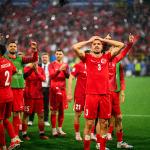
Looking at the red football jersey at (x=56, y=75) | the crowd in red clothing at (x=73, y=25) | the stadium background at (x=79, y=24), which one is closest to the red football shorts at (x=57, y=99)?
the red football jersey at (x=56, y=75)

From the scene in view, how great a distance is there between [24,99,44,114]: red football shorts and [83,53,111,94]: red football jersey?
2550mm

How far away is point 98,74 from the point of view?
8.11 m

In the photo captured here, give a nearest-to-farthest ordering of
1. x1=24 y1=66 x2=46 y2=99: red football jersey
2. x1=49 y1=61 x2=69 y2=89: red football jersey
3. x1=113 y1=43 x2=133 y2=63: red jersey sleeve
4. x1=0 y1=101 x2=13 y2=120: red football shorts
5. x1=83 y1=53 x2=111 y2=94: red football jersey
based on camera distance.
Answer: x1=83 y1=53 x2=111 y2=94: red football jersey
x1=0 y1=101 x2=13 y2=120: red football shorts
x1=113 y1=43 x2=133 y2=63: red jersey sleeve
x1=24 y1=66 x2=46 y2=99: red football jersey
x1=49 y1=61 x2=69 y2=89: red football jersey

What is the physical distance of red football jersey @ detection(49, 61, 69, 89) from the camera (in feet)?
35.4

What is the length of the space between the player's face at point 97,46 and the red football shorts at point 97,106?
0.80 metres

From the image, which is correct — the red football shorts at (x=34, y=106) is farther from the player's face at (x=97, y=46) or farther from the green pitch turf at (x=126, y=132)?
the player's face at (x=97, y=46)

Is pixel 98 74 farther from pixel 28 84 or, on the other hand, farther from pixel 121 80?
pixel 28 84

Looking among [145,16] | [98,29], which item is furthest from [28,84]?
[145,16]

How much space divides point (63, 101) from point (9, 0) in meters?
22.8

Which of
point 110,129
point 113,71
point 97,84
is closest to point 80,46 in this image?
point 97,84

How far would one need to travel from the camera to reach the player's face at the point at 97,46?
7.92 meters

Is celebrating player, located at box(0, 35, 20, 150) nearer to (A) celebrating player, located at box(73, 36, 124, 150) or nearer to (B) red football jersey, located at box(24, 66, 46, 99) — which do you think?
(A) celebrating player, located at box(73, 36, 124, 150)


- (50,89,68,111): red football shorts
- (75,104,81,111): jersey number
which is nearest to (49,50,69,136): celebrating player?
(50,89,68,111): red football shorts

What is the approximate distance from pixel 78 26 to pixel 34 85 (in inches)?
963
